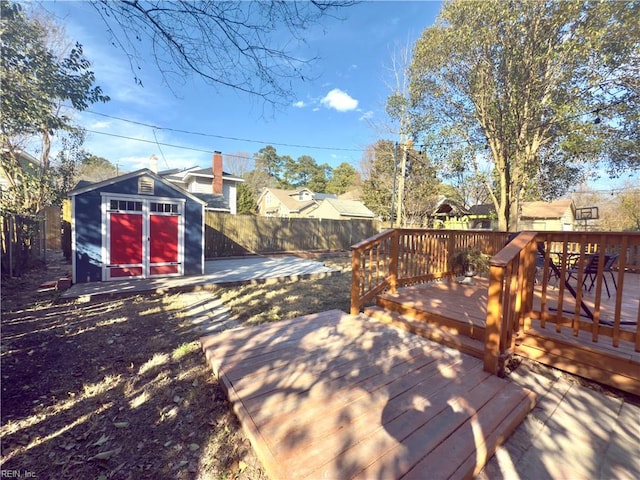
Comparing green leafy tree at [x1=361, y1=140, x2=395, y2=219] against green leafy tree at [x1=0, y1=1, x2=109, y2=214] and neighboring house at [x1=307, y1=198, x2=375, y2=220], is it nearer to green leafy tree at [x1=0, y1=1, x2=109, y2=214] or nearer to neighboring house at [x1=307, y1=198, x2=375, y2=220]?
neighboring house at [x1=307, y1=198, x2=375, y2=220]

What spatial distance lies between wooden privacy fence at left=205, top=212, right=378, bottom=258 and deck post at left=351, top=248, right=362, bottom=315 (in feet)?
29.5

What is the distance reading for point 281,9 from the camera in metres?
2.21

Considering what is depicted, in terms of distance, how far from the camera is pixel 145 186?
6.48m

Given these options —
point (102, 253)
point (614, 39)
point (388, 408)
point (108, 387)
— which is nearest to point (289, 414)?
point (388, 408)

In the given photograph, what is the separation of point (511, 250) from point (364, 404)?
1.68m

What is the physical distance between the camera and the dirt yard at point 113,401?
5.24 feet

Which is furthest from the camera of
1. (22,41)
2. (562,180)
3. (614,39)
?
(562,180)

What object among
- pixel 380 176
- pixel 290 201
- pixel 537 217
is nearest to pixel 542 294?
pixel 380 176

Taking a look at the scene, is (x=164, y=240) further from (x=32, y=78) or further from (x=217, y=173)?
(x=217, y=173)

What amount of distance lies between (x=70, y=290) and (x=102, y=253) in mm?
1048

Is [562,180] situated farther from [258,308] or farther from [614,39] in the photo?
[258,308]

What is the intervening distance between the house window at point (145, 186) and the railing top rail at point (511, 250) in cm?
693

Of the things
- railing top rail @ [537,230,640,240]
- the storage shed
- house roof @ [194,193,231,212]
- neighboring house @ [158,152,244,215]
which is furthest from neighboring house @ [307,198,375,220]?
railing top rail @ [537,230,640,240]

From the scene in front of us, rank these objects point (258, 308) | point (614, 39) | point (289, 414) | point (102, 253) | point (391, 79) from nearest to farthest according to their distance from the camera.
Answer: point (289, 414), point (258, 308), point (102, 253), point (614, 39), point (391, 79)
